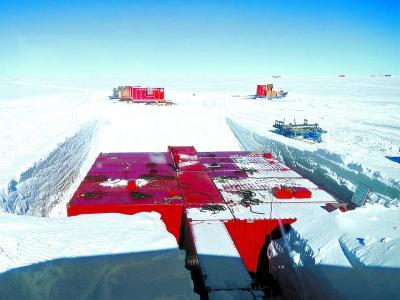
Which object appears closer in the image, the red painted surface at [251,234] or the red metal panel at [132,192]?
the red painted surface at [251,234]

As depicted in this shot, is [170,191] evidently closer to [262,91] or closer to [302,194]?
[302,194]

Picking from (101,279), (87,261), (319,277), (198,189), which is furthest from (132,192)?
(319,277)

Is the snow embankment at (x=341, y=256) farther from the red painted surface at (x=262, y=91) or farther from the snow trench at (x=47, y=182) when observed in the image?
the red painted surface at (x=262, y=91)

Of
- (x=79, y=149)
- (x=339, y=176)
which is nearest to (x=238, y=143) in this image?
(x=79, y=149)

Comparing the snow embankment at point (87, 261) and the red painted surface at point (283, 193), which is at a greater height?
the snow embankment at point (87, 261)

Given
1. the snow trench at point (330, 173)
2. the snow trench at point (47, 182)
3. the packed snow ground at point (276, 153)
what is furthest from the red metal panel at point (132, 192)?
the snow trench at point (330, 173)
